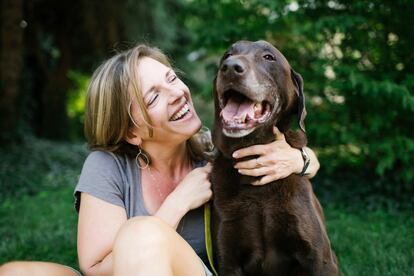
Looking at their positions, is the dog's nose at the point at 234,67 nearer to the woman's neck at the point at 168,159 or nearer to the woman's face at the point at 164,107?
the woman's face at the point at 164,107

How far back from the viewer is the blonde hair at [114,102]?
2766 mm

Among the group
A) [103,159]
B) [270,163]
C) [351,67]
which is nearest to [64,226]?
[103,159]

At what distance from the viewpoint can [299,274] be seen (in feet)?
8.16

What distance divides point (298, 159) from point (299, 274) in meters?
0.59

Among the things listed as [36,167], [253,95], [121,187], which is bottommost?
[36,167]

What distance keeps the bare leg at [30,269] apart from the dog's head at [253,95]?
1.04 metres

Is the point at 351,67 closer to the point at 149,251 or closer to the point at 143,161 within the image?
the point at 143,161

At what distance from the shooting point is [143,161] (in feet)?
9.67

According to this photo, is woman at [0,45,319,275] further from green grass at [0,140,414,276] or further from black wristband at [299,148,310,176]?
green grass at [0,140,414,276]

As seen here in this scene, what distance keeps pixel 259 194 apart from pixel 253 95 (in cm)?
53

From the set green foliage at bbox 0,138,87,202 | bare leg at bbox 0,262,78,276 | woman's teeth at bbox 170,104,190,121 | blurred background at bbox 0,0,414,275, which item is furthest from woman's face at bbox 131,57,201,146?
green foliage at bbox 0,138,87,202

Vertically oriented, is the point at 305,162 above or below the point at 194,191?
above

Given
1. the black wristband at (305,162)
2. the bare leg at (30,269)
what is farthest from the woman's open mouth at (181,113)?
the bare leg at (30,269)

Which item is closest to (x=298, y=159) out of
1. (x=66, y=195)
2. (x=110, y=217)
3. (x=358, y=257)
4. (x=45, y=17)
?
(x=110, y=217)
